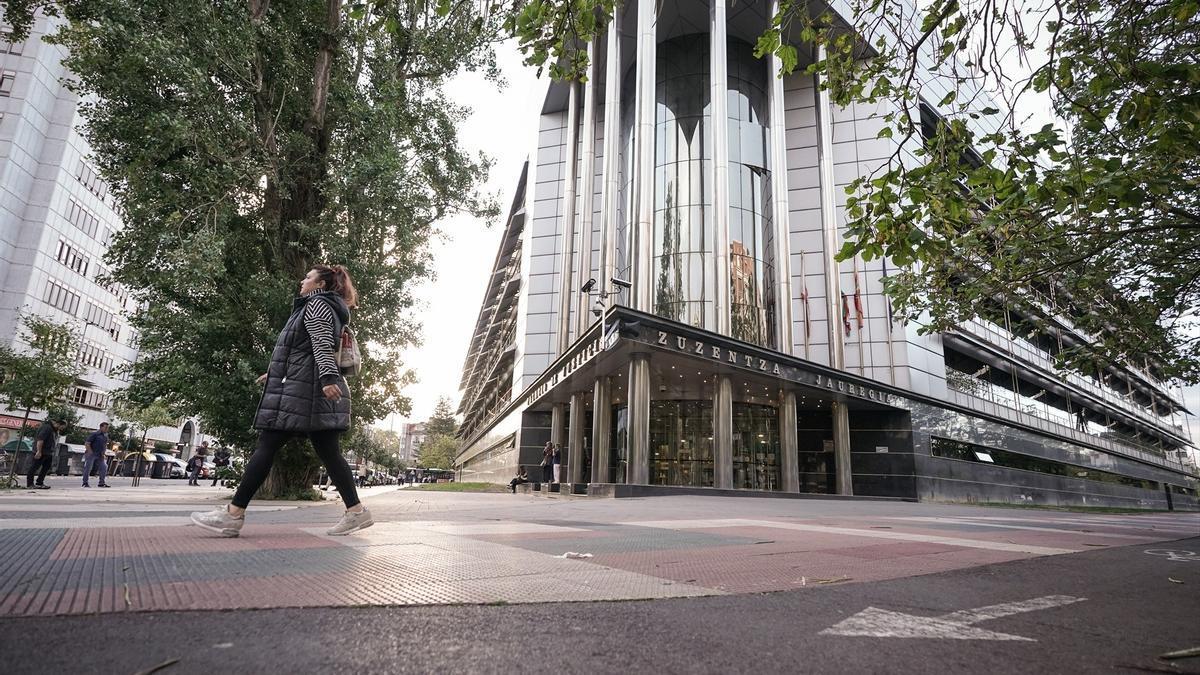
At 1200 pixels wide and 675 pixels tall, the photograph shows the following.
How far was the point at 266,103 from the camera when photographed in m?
10.6

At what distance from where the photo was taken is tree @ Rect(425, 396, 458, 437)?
93.9 m

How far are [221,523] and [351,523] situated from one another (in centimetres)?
81

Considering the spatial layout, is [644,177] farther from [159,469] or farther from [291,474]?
[159,469]

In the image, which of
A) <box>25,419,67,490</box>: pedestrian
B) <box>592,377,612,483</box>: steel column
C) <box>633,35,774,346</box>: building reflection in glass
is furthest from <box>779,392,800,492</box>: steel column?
<box>25,419,67,490</box>: pedestrian

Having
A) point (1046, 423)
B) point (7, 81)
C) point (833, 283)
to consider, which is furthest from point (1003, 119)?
point (7, 81)

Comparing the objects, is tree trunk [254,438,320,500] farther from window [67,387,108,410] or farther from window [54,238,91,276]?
window [54,238,91,276]

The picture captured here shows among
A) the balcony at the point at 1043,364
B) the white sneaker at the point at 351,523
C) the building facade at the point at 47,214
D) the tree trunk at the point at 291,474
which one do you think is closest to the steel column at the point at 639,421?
the tree trunk at the point at 291,474

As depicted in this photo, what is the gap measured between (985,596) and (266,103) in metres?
12.5

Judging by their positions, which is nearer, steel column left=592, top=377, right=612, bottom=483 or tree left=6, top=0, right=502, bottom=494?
tree left=6, top=0, right=502, bottom=494

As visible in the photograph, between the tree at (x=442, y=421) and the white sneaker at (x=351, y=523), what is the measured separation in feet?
300

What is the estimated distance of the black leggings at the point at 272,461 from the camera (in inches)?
151

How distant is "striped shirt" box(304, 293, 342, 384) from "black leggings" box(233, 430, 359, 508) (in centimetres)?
44

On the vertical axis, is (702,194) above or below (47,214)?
below

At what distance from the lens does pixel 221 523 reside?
151 inches
